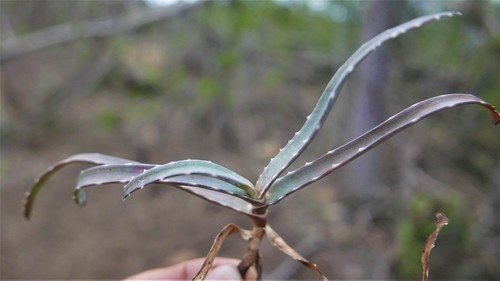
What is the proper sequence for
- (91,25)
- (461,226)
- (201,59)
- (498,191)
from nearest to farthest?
(461,226), (498,191), (91,25), (201,59)

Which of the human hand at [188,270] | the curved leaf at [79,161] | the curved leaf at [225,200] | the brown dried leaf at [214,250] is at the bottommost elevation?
the human hand at [188,270]

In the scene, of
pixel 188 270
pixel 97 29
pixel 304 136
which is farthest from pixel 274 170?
pixel 97 29

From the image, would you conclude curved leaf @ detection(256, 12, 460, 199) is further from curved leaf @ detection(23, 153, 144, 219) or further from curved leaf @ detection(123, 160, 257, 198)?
curved leaf @ detection(23, 153, 144, 219)

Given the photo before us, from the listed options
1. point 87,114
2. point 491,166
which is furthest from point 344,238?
point 87,114

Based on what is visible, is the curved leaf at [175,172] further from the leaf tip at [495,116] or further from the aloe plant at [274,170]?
the leaf tip at [495,116]

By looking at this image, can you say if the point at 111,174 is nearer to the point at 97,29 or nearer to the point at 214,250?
the point at 214,250

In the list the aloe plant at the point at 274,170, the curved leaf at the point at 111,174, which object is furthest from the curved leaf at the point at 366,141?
the curved leaf at the point at 111,174

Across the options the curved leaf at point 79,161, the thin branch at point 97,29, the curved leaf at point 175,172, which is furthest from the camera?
the thin branch at point 97,29

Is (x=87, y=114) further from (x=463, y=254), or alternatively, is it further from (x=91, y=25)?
(x=463, y=254)
